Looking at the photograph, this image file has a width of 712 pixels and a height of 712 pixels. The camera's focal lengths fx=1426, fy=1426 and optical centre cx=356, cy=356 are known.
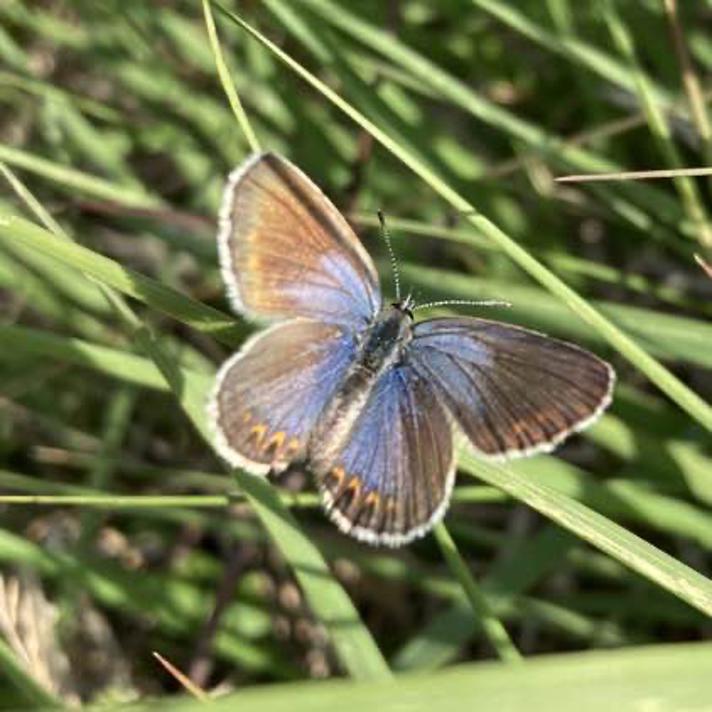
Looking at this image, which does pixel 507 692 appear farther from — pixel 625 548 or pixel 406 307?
pixel 406 307

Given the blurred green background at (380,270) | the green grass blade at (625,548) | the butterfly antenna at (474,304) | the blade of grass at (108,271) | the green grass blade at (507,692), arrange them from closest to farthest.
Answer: the green grass blade at (507,692), the green grass blade at (625,548), the blade of grass at (108,271), the butterfly antenna at (474,304), the blurred green background at (380,270)

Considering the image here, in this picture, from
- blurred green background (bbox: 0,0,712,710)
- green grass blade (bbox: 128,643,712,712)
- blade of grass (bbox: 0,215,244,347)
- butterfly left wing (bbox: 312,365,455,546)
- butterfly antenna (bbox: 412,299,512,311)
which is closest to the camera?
green grass blade (bbox: 128,643,712,712)

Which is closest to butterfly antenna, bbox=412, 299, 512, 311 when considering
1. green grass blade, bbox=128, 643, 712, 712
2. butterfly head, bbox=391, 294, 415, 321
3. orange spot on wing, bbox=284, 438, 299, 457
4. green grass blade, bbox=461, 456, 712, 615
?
butterfly head, bbox=391, 294, 415, 321

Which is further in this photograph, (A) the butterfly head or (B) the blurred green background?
(B) the blurred green background

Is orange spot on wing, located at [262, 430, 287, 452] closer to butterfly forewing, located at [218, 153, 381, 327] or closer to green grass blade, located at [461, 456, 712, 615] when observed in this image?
butterfly forewing, located at [218, 153, 381, 327]

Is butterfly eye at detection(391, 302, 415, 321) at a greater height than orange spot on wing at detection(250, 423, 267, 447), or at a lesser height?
greater

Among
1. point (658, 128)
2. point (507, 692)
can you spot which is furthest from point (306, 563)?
point (658, 128)

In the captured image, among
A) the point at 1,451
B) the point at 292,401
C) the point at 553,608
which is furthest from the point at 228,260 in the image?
the point at 1,451

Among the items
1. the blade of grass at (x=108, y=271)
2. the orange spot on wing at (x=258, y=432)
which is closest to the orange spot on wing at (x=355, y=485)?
the orange spot on wing at (x=258, y=432)

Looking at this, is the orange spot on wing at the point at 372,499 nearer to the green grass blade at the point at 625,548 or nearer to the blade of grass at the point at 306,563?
the blade of grass at the point at 306,563
